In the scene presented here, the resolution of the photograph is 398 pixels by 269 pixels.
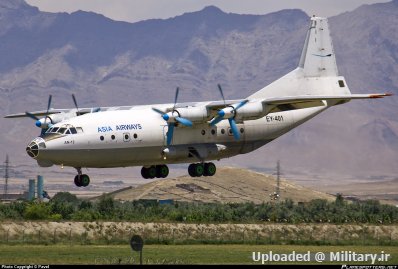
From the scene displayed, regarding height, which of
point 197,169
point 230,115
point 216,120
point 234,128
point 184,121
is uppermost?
point 230,115

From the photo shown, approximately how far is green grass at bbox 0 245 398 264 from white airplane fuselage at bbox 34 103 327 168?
534 centimetres

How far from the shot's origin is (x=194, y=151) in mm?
66875

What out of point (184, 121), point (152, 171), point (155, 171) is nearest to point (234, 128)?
point (184, 121)

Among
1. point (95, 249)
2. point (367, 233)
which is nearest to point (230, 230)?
point (367, 233)

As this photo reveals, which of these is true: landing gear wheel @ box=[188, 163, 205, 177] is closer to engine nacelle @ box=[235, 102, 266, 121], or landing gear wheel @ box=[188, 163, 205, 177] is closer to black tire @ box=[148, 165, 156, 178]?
black tire @ box=[148, 165, 156, 178]

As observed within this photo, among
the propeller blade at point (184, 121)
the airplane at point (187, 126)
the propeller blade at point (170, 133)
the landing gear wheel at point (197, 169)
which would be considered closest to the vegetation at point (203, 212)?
the airplane at point (187, 126)

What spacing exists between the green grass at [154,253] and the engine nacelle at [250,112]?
8.20m

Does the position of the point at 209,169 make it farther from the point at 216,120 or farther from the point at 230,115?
the point at 230,115

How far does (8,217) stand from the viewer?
8062 centimetres

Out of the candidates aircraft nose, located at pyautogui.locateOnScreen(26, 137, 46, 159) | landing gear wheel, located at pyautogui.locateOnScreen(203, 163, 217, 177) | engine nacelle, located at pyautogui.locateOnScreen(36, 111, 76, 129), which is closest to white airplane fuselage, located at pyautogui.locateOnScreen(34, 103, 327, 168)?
aircraft nose, located at pyautogui.locateOnScreen(26, 137, 46, 159)

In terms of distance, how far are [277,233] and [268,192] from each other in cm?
5995

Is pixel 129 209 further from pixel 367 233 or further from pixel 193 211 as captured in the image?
pixel 367 233

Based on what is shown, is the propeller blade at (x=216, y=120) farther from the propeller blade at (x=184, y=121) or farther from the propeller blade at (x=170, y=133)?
the propeller blade at (x=170, y=133)

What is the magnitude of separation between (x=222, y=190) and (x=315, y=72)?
6530cm
